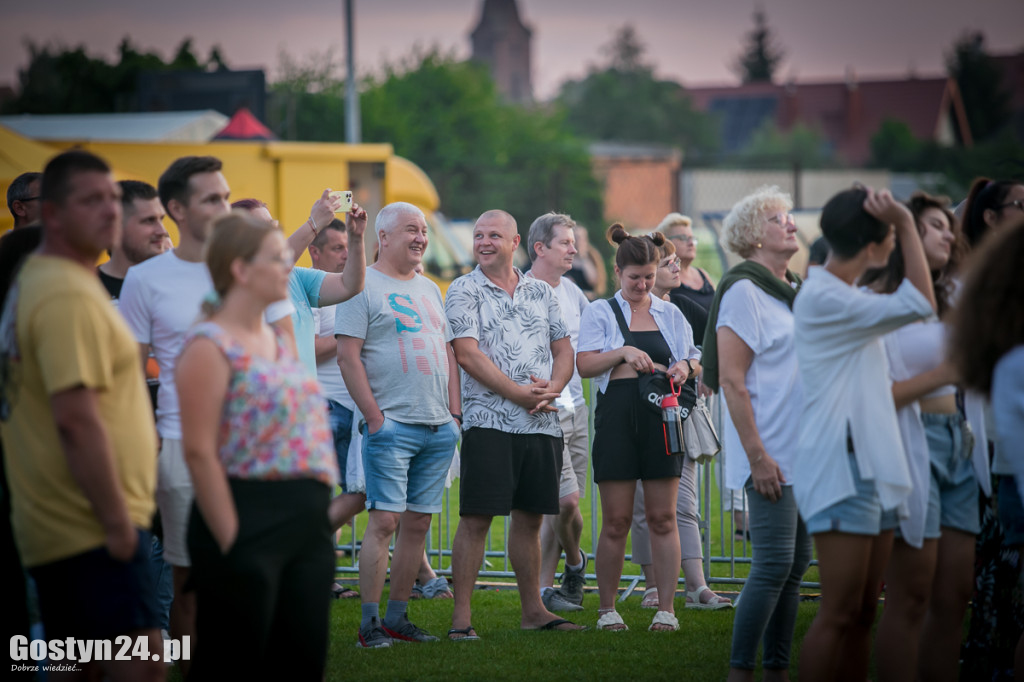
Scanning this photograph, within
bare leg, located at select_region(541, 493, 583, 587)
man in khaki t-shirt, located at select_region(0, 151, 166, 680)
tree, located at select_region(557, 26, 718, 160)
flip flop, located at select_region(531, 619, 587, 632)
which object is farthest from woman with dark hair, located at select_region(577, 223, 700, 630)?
tree, located at select_region(557, 26, 718, 160)

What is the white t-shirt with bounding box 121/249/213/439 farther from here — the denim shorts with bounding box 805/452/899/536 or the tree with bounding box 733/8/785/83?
the tree with bounding box 733/8/785/83

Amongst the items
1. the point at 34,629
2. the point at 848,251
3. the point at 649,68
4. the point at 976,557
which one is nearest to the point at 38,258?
the point at 34,629

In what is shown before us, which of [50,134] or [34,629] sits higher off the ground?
[50,134]

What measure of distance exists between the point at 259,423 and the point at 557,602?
3.84 meters

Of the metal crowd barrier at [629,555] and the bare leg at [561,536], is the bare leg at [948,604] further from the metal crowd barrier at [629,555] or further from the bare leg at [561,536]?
the bare leg at [561,536]

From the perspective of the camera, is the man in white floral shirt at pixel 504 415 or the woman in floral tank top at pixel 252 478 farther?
the man in white floral shirt at pixel 504 415

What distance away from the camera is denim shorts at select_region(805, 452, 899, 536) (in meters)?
3.96

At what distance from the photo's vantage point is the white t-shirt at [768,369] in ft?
15.4

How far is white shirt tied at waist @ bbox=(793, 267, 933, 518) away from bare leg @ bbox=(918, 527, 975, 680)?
0.53 metres

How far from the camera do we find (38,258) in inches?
134

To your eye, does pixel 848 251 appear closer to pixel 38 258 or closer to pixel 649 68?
pixel 38 258

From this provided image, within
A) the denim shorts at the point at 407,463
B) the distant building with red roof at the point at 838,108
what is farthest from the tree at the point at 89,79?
the distant building with red roof at the point at 838,108

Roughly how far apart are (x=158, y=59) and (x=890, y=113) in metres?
57.0

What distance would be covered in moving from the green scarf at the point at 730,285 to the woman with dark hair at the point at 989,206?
995mm
